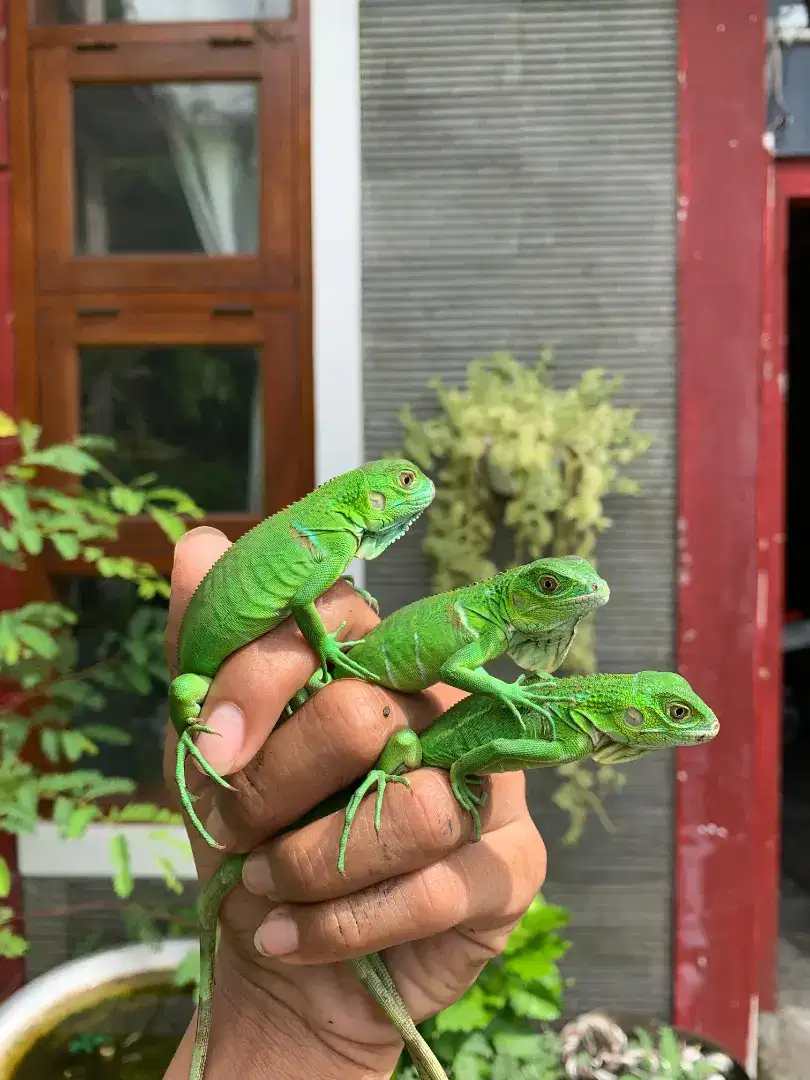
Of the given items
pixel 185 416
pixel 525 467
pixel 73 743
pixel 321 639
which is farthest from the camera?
pixel 185 416

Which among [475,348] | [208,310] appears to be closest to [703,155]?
[475,348]

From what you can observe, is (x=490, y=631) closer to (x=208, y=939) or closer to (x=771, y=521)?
(x=208, y=939)

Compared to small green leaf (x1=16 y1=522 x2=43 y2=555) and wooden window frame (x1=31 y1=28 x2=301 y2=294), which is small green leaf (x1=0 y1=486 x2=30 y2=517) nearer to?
small green leaf (x1=16 y1=522 x2=43 y2=555)

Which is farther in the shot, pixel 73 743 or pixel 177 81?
pixel 177 81

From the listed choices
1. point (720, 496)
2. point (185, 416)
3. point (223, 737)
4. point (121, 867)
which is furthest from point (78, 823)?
point (720, 496)

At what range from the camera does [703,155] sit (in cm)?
202

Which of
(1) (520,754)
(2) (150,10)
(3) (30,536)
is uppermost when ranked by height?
(2) (150,10)

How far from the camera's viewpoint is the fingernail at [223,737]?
2.57ft

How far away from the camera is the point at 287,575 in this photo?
79cm

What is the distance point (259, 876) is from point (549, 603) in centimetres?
42

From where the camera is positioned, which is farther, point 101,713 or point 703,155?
point 101,713

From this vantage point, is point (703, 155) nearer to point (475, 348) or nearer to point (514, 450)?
point (475, 348)

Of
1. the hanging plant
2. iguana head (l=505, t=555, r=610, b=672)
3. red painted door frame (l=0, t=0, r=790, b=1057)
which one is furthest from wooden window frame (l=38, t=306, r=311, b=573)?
iguana head (l=505, t=555, r=610, b=672)

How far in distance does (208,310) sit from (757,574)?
157 centimetres
